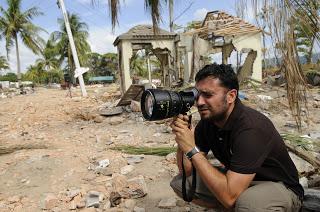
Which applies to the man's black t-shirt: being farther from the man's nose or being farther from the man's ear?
the man's nose

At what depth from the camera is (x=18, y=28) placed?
31.9 meters

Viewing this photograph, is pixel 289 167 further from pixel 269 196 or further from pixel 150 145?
pixel 150 145

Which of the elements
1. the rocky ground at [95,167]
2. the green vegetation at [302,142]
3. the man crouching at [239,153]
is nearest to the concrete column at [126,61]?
the rocky ground at [95,167]

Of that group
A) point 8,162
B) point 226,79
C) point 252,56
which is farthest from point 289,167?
point 252,56

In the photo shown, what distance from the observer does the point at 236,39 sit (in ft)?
43.8

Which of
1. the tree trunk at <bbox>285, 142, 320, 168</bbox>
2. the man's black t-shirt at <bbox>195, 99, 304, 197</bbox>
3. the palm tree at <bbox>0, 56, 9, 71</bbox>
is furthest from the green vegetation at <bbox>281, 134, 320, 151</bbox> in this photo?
the palm tree at <bbox>0, 56, 9, 71</bbox>

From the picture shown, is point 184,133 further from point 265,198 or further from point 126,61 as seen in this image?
point 126,61

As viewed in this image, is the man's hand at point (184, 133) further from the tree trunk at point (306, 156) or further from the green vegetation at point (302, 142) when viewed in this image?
the green vegetation at point (302, 142)

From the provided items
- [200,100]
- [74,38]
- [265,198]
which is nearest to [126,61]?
[200,100]

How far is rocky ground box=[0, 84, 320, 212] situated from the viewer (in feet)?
12.9

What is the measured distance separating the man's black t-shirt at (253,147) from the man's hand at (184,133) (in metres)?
0.21

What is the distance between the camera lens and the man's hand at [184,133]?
7.25 feet

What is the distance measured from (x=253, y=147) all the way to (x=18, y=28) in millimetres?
33051

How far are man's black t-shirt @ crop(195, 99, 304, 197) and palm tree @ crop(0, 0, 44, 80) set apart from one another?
3068cm
